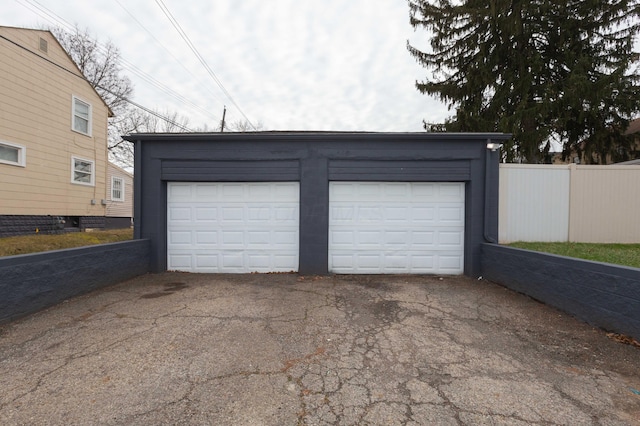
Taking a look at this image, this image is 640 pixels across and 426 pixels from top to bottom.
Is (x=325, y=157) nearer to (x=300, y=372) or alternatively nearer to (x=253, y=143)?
(x=253, y=143)

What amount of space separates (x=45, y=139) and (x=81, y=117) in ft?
7.12

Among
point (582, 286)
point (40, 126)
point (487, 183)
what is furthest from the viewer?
point (40, 126)

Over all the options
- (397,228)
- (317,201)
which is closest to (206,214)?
(317,201)

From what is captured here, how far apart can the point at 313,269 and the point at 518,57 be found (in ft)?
43.2

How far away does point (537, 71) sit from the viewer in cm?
1188

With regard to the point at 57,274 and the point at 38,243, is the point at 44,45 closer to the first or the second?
the point at 38,243

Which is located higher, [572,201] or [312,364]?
[572,201]

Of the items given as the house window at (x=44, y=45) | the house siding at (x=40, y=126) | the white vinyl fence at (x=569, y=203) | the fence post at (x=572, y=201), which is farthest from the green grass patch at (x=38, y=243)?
the fence post at (x=572, y=201)

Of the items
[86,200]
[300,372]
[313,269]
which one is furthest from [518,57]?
[86,200]

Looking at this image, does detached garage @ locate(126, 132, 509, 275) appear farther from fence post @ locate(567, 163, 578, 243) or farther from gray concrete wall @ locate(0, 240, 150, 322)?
fence post @ locate(567, 163, 578, 243)

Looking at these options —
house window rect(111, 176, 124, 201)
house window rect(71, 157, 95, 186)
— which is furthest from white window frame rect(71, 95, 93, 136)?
house window rect(111, 176, 124, 201)

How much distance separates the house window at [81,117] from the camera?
1182cm

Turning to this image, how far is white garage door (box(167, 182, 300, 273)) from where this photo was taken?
6.65 metres

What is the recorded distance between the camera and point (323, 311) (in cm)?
425
